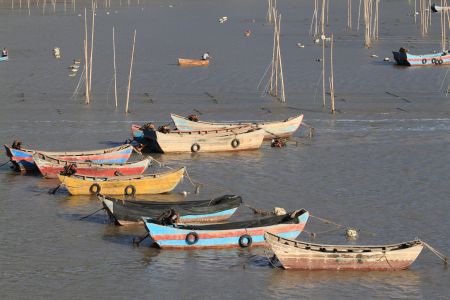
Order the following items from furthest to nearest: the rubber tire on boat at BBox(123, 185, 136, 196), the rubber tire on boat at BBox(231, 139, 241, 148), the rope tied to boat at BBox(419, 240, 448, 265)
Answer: the rubber tire on boat at BBox(231, 139, 241, 148), the rubber tire on boat at BBox(123, 185, 136, 196), the rope tied to boat at BBox(419, 240, 448, 265)

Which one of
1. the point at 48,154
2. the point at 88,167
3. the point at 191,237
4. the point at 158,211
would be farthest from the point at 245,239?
the point at 48,154

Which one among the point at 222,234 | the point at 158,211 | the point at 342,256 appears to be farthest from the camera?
the point at 158,211

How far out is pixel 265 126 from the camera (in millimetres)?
47812

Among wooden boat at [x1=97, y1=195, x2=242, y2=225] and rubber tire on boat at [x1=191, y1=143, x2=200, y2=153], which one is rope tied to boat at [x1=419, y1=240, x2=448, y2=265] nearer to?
wooden boat at [x1=97, y1=195, x2=242, y2=225]

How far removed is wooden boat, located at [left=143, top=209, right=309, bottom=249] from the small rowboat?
23.8ft

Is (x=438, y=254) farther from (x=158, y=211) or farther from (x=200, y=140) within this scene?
(x=200, y=140)

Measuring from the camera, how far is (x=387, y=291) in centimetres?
2769

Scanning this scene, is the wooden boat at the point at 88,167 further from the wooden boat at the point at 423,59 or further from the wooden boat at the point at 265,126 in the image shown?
the wooden boat at the point at 423,59

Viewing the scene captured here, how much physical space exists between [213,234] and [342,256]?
156 inches

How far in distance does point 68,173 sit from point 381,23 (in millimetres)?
77879

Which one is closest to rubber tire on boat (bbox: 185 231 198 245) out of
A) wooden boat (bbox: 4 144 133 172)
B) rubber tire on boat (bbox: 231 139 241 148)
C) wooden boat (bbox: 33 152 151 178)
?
wooden boat (bbox: 33 152 151 178)

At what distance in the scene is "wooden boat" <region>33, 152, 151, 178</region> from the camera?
131ft

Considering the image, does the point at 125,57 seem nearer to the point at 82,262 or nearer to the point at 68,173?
the point at 68,173

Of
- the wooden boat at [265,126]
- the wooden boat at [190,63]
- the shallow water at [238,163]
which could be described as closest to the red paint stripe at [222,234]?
the shallow water at [238,163]
